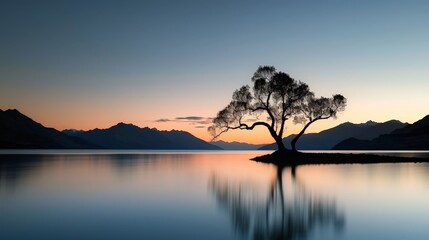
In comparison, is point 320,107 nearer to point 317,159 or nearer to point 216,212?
point 317,159

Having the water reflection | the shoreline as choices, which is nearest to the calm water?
the water reflection

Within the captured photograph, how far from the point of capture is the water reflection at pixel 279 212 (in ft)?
47.6

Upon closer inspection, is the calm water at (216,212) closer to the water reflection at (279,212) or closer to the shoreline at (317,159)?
the water reflection at (279,212)

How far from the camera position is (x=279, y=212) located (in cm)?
1886

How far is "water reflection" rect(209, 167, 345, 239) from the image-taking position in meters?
14.5

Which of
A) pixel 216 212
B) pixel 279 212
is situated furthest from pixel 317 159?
pixel 216 212

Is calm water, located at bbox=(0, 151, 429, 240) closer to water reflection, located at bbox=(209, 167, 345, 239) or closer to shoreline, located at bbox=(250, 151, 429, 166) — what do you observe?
water reflection, located at bbox=(209, 167, 345, 239)

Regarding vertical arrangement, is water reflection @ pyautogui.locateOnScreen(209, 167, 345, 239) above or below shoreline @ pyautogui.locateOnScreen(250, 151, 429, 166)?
below

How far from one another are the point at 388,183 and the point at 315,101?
128ft

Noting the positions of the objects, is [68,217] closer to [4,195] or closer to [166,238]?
[166,238]

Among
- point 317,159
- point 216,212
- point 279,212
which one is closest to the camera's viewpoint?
point 279,212

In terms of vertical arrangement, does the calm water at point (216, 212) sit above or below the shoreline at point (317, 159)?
below

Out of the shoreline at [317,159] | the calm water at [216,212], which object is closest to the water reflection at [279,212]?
the calm water at [216,212]

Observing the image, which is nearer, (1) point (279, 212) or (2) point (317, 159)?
(1) point (279, 212)
